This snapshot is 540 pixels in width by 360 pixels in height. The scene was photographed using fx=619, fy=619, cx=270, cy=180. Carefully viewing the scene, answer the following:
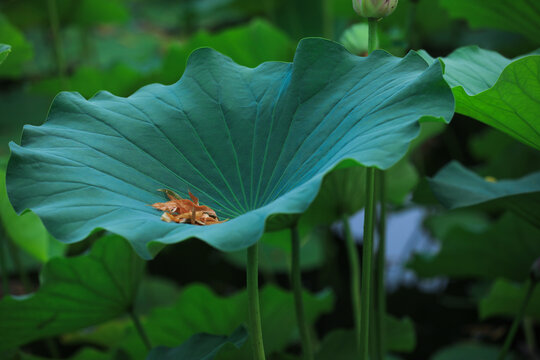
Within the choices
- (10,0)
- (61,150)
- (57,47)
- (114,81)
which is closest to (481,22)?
(61,150)

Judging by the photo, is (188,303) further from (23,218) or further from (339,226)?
(339,226)

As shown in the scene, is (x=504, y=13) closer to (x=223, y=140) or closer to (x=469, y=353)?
(x=223, y=140)

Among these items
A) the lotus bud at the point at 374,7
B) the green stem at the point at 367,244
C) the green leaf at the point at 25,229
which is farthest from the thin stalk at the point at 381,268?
the green leaf at the point at 25,229

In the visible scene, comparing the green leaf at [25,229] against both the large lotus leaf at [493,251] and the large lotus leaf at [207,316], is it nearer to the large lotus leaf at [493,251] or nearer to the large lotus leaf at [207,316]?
the large lotus leaf at [207,316]

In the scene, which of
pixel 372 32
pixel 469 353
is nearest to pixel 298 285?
pixel 372 32

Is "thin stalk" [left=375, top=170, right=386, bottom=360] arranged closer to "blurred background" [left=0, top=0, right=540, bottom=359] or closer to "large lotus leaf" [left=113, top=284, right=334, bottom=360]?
"blurred background" [left=0, top=0, right=540, bottom=359]

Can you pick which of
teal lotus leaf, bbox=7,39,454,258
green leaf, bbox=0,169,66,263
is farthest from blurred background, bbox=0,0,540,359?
teal lotus leaf, bbox=7,39,454,258

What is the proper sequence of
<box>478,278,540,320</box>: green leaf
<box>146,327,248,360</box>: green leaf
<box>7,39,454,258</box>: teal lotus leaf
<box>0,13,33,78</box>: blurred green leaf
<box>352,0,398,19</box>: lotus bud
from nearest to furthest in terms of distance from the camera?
<box>7,39,454,258</box>: teal lotus leaf
<box>352,0,398,19</box>: lotus bud
<box>146,327,248,360</box>: green leaf
<box>478,278,540,320</box>: green leaf
<box>0,13,33,78</box>: blurred green leaf
